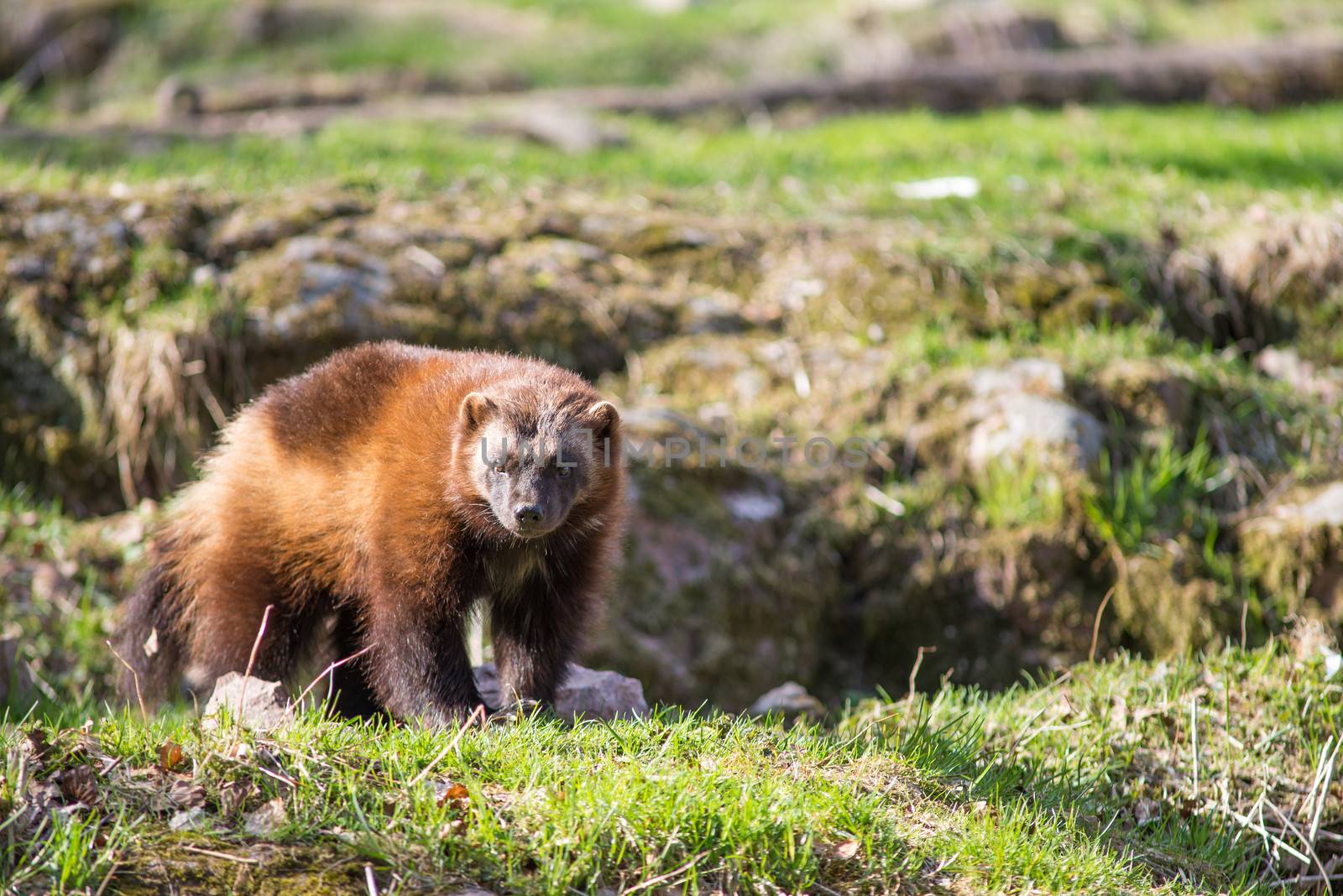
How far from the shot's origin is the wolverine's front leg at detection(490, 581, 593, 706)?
163 inches

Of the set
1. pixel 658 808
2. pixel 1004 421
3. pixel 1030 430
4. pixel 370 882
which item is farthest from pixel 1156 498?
pixel 370 882

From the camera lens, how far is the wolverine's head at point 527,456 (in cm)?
383

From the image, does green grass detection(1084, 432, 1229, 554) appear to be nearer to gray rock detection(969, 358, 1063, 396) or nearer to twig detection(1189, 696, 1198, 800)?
gray rock detection(969, 358, 1063, 396)

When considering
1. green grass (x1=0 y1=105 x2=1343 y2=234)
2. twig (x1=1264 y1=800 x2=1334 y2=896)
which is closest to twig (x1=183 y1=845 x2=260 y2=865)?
twig (x1=1264 y1=800 x2=1334 y2=896)

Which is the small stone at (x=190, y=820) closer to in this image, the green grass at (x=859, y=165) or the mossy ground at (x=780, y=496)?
the mossy ground at (x=780, y=496)

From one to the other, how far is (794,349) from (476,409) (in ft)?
10.1

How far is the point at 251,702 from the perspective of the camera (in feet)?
12.5

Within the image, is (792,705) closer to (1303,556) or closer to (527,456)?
(527,456)

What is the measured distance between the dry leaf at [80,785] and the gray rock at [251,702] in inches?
13.4

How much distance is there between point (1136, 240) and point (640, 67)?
27.9ft

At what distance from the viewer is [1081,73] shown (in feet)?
38.3

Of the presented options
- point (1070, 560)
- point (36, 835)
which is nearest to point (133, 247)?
point (36, 835)

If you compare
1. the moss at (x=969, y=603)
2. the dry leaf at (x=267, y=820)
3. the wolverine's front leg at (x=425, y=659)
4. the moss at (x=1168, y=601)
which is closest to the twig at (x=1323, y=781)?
the moss at (x=1168, y=601)

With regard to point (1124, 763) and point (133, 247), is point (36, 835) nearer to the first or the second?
point (1124, 763)
